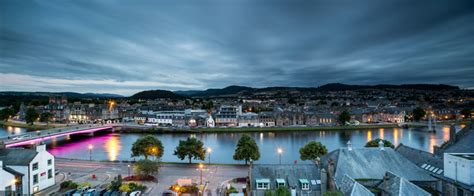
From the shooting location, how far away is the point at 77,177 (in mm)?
22031

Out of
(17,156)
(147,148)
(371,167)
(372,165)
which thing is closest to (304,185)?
(371,167)

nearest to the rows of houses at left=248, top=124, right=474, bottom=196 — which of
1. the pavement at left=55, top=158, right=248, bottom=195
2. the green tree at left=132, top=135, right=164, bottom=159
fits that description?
the pavement at left=55, top=158, right=248, bottom=195

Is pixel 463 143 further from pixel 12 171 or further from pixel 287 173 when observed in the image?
pixel 12 171

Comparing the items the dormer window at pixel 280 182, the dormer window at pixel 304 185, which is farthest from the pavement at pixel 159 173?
the dormer window at pixel 304 185

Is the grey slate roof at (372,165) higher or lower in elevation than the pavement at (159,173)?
higher

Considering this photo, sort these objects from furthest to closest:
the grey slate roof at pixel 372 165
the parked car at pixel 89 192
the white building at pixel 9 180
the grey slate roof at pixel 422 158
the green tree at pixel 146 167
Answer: the green tree at pixel 146 167, the grey slate roof at pixel 422 158, the white building at pixel 9 180, the grey slate roof at pixel 372 165, the parked car at pixel 89 192

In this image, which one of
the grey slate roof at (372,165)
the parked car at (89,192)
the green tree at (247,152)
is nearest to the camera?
the parked car at (89,192)

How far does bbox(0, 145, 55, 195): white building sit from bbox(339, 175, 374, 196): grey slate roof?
61.1 feet

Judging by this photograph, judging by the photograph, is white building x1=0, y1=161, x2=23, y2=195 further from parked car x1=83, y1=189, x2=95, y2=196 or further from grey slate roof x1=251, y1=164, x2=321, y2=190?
grey slate roof x1=251, y1=164, x2=321, y2=190

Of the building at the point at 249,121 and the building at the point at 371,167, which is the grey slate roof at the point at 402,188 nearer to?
the building at the point at 371,167

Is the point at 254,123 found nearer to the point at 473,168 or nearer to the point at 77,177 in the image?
the point at 77,177

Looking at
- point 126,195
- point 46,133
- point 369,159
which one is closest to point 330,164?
point 369,159

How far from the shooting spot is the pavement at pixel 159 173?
2014cm

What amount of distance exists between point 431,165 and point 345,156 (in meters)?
5.19
